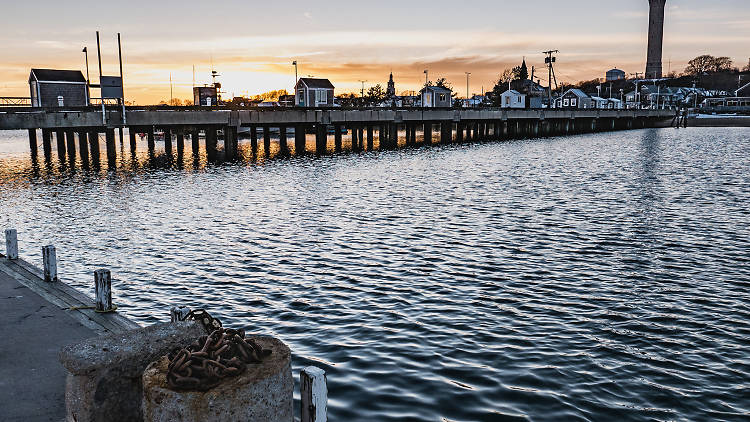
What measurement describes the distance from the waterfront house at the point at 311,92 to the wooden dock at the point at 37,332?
81236mm

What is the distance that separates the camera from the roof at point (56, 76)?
68375 millimetres

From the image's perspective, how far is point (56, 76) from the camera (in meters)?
69.6

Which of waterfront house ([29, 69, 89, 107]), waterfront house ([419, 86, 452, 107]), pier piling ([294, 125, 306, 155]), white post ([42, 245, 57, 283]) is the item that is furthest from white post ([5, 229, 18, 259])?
waterfront house ([419, 86, 452, 107])

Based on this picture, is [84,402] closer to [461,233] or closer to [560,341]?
[560,341]

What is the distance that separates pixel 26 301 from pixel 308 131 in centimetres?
14408

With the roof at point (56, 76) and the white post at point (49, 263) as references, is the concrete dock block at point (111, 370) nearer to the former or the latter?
the white post at point (49, 263)

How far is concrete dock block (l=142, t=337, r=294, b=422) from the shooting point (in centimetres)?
525

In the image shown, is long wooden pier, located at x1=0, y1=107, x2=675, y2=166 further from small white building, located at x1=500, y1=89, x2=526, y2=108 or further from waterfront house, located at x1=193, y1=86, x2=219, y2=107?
waterfront house, located at x1=193, y1=86, x2=219, y2=107

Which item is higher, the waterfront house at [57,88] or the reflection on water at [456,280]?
the waterfront house at [57,88]

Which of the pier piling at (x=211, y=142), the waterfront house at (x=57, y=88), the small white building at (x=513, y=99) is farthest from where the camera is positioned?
the small white building at (x=513, y=99)

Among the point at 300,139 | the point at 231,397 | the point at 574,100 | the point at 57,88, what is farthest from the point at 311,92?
the point at 574,100

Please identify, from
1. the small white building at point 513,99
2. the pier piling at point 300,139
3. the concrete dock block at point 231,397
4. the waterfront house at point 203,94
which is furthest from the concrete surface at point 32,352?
the small white building at point 513,99

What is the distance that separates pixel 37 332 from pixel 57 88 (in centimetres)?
6940

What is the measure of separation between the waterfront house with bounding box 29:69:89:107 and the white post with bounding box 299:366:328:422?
73061mm
